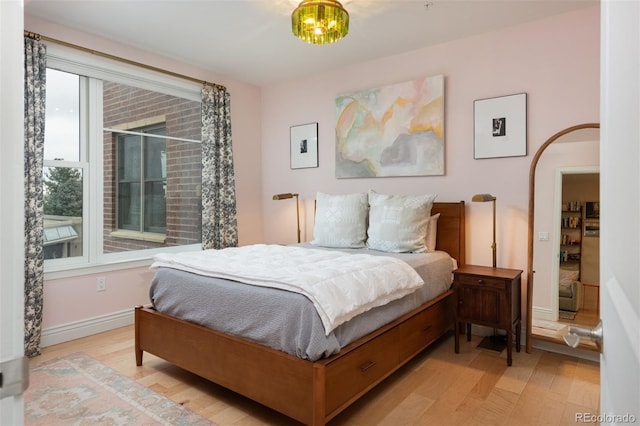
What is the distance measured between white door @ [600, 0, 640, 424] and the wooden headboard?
2654 millimetres

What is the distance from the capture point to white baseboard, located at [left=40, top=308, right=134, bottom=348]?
3143 mm

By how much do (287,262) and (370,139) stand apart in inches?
74.1

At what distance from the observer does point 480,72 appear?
3.35 metres

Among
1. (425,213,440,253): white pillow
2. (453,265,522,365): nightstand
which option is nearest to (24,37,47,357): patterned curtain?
(425,213,440,253): white pillow

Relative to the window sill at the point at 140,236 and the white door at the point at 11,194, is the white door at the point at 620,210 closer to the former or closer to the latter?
the white door at the point at 11,194

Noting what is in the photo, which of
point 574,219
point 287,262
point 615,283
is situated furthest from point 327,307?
point 574,219

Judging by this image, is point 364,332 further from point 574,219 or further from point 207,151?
point 207,151

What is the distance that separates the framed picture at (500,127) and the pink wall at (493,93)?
0.17 ft

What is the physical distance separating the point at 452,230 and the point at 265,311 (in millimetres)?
2035

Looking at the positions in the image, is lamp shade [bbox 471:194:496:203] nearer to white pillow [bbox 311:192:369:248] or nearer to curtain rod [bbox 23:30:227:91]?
white pillow [bbox 311:192:369:248]

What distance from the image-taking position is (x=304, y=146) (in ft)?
14.8


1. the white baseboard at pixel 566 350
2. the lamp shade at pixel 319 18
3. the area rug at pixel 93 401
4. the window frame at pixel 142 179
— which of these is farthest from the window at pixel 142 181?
the white baseboard at pixel 566 350

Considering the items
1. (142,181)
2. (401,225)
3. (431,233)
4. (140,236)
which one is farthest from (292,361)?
(142,181)

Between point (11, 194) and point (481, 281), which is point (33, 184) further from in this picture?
point (481, 281)
